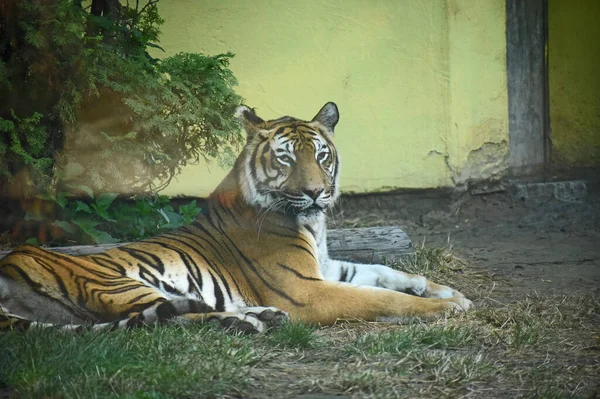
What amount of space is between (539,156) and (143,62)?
438cm

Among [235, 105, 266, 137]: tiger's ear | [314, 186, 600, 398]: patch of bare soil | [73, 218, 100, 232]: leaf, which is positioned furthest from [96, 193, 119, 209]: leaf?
[314, 186, 600, 398]: patch of bare soil

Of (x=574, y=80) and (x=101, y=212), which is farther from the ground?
(x=574, y=80)

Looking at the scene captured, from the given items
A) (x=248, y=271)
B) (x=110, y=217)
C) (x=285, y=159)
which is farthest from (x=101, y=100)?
(x=248, y=271)

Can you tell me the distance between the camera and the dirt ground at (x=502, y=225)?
626 cm

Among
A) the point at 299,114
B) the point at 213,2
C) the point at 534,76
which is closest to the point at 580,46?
the point at 534,76

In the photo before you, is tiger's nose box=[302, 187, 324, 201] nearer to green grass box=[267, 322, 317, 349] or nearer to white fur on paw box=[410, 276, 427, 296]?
white fur on paw box=[410, 276, 427, 296]

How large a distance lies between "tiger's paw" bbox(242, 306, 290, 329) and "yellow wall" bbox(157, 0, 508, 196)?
2505 mm

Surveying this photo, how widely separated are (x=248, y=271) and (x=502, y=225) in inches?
135

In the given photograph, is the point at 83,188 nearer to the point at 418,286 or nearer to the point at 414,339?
the point at 418,286

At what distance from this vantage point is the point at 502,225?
24.6ft

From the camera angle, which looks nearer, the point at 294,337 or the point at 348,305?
the point at 294,337

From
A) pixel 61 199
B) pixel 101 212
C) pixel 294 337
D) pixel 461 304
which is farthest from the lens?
pixel 101 212

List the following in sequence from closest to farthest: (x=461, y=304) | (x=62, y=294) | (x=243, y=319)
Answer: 1. (x=243, y=319)
2. (x=62, y=294)
3. (x=461, y=304)

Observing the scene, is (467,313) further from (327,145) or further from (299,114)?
(299,114)
